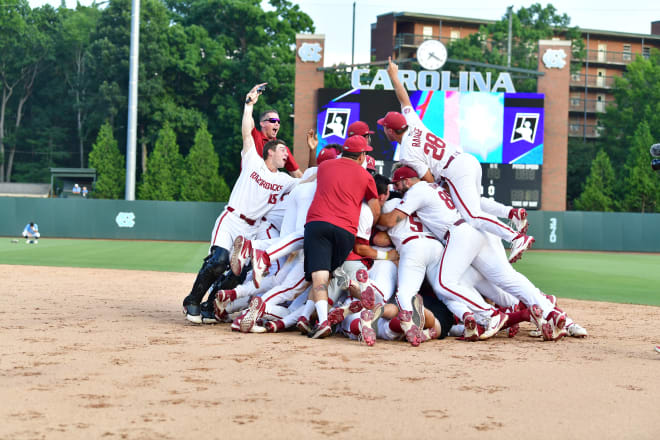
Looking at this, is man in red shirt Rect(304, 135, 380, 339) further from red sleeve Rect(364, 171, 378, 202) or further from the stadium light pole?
the stadium light pole

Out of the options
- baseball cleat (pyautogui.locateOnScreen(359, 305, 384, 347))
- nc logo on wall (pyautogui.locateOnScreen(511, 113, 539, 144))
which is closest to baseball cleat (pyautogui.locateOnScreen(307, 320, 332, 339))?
baseball cleat (pyautogui.locateOnScreen(359, 305, 384, 347))

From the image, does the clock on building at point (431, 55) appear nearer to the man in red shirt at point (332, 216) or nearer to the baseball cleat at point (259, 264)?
the man in red shirt at point (332, 216)

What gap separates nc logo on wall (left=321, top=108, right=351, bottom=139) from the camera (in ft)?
73.8

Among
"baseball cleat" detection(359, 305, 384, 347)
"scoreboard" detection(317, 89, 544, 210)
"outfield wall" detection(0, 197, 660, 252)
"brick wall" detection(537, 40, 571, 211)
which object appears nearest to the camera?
"baseball cleat" detection(359, 305, 384, 347)

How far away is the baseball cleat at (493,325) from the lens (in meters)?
6.45

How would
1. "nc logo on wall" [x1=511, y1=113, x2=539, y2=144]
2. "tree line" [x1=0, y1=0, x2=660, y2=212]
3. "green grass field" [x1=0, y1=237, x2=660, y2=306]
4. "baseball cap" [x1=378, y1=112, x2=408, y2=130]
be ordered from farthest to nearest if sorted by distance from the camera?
"tree line" [x1=0, y1=0, x2=660, y2=212] < "nc logo on wall" [x1=511, y1=113, x2=539, y2=144] < "green grass field" [x1=0, y1=237, x2=660, y2=306] < "baseball cap" [x1=378, y1=112, x2=408, y2=130]

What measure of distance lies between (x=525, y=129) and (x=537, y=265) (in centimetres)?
595

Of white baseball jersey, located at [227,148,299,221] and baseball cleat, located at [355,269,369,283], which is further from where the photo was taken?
white baseball jersey, located at [227,148,299,221]

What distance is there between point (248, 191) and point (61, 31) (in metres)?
54.1

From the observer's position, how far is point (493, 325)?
6.45 meters

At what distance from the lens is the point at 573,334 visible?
674 centimetres

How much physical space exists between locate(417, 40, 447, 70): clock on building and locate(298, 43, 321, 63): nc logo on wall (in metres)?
3.72

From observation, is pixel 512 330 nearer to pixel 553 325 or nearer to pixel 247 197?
pixel 553 325

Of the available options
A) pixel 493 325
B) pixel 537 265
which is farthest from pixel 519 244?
pixel 537 265
